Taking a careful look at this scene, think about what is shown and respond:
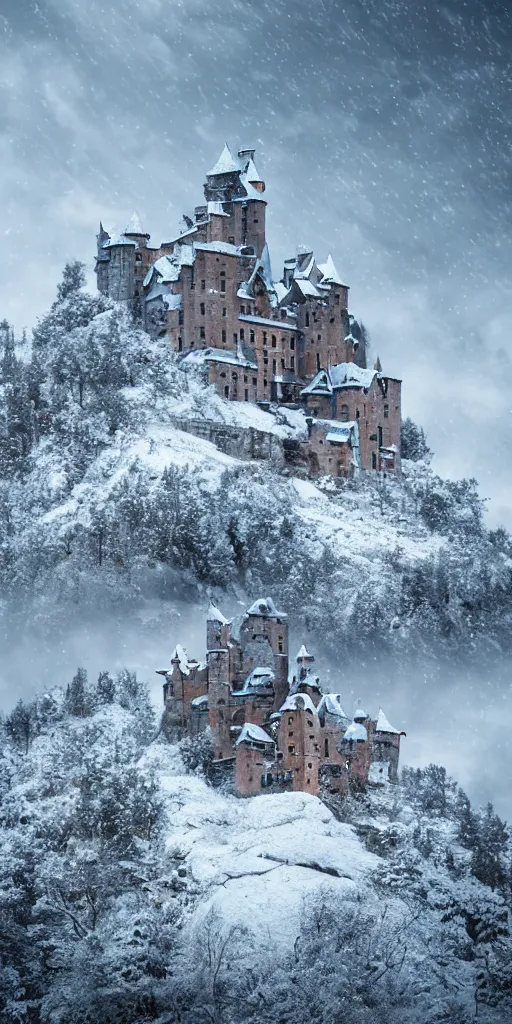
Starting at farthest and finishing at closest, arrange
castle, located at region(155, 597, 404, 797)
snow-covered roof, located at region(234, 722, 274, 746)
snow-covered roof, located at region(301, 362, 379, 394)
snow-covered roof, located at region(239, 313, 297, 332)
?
snow-covered roof, located at region(301, 362, 379, 394)
snow-covered roof, located at region(239, 313, 297, 332)
castle, located at region(155, 597, 404, 797)
snow-covered roof, located at region(234, 722, 274, 746)

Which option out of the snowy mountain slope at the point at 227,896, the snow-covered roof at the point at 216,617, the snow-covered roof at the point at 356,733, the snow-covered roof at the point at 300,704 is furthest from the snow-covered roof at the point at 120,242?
the snow-covered roof at the point at 356,733

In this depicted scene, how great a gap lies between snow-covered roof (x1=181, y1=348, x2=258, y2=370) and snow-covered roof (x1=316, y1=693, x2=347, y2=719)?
119 feet

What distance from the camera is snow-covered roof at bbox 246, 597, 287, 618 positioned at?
366ft

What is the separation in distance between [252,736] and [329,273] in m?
51.7

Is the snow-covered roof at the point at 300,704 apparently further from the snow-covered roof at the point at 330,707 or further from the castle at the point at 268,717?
the snow-covered roof at the point at 330,707

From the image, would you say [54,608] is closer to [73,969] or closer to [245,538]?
[245,538]

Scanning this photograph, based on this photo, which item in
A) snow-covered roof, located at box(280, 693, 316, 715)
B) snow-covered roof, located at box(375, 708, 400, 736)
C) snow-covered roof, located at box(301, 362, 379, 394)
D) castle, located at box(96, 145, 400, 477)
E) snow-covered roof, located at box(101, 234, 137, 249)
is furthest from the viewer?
snow-covered roof, located at box(101, 234, 137, 249)

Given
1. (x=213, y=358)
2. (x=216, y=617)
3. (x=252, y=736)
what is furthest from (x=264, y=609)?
(x=213, y=358)

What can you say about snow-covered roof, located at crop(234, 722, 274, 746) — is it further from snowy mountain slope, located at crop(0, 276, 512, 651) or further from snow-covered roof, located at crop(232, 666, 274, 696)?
snowy mountain slope, located at crop(0, 276, 512, 651)

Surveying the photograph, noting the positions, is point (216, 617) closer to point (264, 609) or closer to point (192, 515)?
point (264, 609)

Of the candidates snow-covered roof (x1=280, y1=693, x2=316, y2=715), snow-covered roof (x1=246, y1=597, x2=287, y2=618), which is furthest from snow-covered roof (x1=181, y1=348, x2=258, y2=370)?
snow-covered roof (x1=280, y1=693, x2=316, y2=715)

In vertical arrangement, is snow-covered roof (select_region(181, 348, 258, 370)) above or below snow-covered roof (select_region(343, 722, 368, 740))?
above

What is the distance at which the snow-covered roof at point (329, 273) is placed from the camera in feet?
476

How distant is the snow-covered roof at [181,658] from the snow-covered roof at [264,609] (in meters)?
4.38
